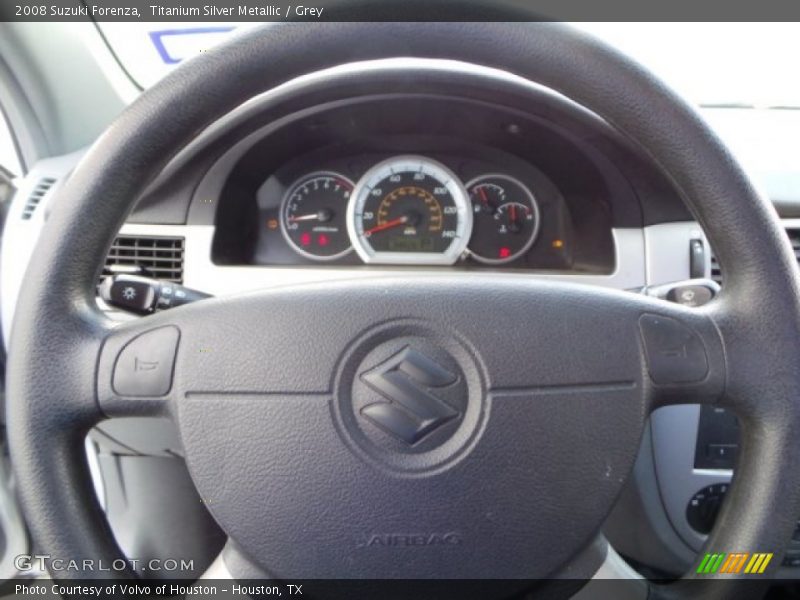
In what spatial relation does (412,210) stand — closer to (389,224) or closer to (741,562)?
(389,224)

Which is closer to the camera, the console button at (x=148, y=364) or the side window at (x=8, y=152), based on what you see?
the console button at (x=148, y=364)

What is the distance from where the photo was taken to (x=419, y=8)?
0.88 m

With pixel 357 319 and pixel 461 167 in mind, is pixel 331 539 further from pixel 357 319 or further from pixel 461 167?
pixel 461 167

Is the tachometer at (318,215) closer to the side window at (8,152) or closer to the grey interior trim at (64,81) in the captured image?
the grey interior trim at (64,81)

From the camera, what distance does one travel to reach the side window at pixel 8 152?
72.1 inches

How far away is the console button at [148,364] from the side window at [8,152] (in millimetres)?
1108

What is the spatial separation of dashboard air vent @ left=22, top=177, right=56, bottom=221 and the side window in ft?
0.61

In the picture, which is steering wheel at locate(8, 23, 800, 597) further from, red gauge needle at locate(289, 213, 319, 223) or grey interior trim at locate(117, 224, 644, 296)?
red gauge needle at locate(289, 213, 319, 223)

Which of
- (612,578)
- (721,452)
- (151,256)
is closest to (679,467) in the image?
(721,452)

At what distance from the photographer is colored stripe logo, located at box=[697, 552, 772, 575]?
0.89m

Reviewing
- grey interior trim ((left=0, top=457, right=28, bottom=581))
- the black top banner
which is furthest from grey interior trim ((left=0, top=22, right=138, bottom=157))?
grey interior trim ((left=0, top=457, right=28, bottom=581))

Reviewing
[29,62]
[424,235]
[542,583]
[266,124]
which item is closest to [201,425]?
[542,583]

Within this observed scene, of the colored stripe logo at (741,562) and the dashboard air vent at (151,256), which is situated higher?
the dashboard air vent at (151,256)

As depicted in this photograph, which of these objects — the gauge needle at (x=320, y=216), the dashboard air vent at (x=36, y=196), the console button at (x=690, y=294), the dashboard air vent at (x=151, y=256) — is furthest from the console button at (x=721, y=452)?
the dashboard air vent at (x=36, y=196)
